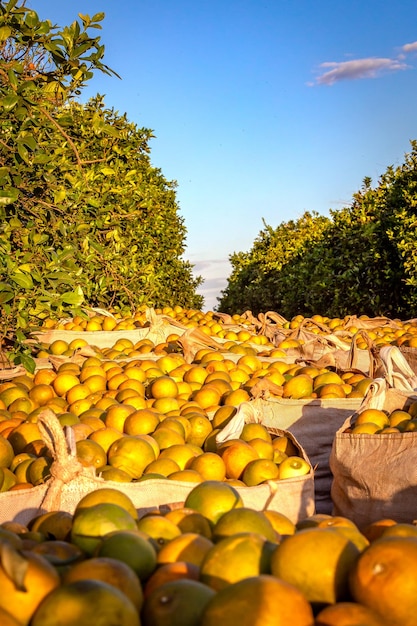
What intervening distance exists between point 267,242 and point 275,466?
14.0 meters

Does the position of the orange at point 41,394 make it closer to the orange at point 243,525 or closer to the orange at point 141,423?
the orange at point 141,423

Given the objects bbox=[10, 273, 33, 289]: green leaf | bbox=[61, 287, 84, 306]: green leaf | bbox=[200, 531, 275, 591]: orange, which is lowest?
bbox=[200, 531, 275, 591]: orange

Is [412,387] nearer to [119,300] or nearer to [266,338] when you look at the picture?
[266,338]

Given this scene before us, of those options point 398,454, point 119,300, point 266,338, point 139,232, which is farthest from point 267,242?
point 398,454

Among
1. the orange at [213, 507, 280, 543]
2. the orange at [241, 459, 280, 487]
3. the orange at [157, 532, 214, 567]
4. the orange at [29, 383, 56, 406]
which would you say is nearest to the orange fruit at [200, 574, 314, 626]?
the orange at [157, 532, 214, 567]

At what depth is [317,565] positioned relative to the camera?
137 centimetres

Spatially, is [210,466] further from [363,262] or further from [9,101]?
[363,262]

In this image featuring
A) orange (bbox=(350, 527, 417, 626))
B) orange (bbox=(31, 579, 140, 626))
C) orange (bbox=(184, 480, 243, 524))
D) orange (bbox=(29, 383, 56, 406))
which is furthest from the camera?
orange (bbox=(29, 383, 56, 406))

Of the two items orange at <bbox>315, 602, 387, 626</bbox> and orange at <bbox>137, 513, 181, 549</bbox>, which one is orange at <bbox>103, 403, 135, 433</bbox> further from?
orange at <bbox>315, 602, 387, 626</bbox>

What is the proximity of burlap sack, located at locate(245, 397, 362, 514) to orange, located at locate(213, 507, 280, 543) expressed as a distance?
1936 mm

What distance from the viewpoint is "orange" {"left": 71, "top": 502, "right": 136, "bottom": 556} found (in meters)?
1.63

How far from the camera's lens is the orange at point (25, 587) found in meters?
1.23

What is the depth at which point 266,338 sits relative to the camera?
6547mm

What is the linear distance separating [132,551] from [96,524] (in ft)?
0.75
